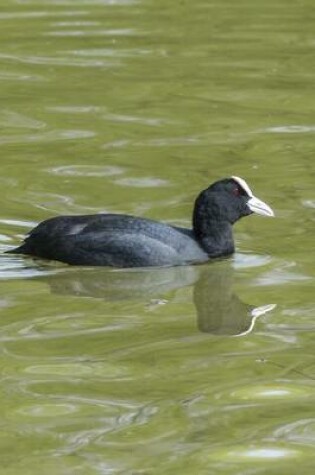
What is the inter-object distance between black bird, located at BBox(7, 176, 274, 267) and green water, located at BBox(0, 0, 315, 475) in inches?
3.7

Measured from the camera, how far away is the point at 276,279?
989 cm

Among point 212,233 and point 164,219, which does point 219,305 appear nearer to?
point 212,233

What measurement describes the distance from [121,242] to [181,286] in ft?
1.51

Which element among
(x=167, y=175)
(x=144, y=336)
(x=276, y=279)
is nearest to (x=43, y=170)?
(x=167, y=175)

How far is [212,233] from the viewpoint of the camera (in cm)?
1052

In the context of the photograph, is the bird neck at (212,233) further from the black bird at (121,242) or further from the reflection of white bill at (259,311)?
the reflection of white bill at (259,311)

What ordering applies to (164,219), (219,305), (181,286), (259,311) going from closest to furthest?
1. (259,311)
2. (219,305)
3. (181,286)
4. (164,219)

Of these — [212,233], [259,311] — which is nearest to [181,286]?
[212,233]

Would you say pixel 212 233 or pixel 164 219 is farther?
pixel 164 219

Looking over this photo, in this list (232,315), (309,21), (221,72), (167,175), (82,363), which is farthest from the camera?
(309,21)

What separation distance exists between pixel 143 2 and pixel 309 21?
2060 millimetres

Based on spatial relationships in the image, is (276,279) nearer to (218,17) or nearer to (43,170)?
(43,170)

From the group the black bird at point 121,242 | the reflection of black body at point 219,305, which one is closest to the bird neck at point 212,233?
the black bird at point 121,242

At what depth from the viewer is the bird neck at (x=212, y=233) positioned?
34.4 ft
